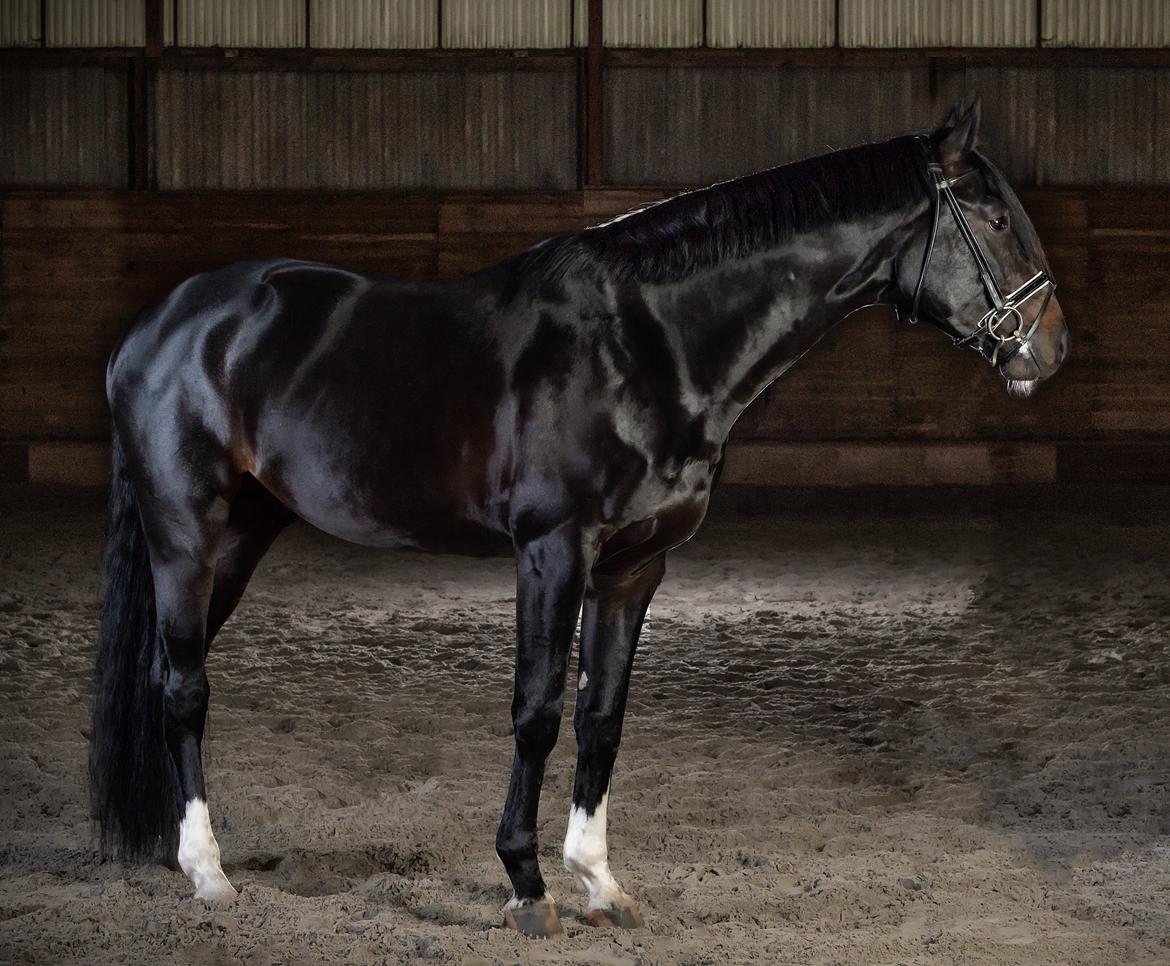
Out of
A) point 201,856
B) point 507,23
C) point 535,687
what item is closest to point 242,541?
point 201,856

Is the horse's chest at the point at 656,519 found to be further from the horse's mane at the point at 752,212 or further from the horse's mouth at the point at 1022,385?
the horse's mouth at the point at 1022,385

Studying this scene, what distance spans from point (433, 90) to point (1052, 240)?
5182mm

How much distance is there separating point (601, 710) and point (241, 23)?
9130 millimetres

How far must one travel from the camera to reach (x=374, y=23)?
10.5m

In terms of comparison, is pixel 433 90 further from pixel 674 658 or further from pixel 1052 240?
pixel 674 658

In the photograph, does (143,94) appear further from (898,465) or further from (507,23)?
(898,465)

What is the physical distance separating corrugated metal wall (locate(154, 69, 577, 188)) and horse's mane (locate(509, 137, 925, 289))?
8.24m

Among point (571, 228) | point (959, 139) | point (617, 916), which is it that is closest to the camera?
point (959, 139)

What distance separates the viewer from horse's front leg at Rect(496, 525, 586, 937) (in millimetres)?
2582

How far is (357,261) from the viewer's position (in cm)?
1082

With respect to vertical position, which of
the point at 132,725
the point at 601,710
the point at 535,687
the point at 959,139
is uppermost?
the point at 959,139

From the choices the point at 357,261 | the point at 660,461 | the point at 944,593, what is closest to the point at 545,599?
the point at 660,461

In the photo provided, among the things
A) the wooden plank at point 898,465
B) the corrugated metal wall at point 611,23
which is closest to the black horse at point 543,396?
the wooden plank at point 898,465

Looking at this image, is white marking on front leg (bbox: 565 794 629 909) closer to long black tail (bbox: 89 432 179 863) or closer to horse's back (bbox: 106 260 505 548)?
horse's back (bbox: 106 260 505 548)
